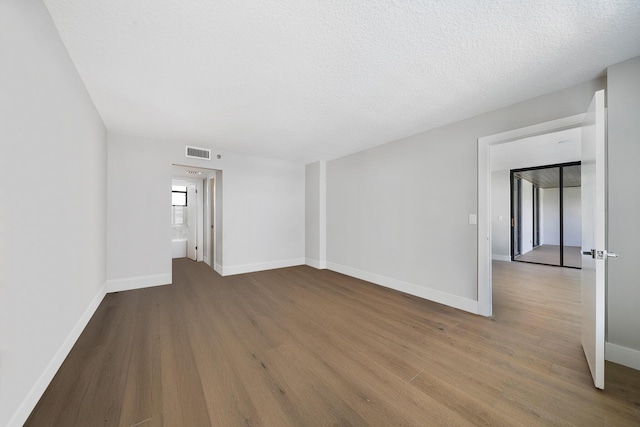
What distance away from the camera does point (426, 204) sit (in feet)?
11.6

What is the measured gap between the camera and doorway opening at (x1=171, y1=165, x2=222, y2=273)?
5062mm

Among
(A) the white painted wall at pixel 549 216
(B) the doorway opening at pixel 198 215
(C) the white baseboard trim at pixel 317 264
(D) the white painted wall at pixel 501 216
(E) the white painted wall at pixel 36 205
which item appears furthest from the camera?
(A) the white painted wall at pixel 549 216

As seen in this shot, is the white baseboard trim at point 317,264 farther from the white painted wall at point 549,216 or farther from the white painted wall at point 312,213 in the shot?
the white painted wall at point 549,216

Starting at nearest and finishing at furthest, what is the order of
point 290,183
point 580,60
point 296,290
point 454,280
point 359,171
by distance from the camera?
1. point 580,60
2. point 454,280
3. point 296,290
4. point 359,171
5. point 290,183

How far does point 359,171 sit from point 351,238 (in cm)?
137

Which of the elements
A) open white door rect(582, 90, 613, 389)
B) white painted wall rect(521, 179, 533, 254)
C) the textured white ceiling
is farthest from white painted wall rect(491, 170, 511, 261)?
open white door rect(582, 90, 613, 389)

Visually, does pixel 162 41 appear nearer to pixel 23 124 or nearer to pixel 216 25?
pixel 216 25

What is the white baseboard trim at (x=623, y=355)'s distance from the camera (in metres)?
1.90

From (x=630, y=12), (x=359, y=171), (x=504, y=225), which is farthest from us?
(x=504, y=225)

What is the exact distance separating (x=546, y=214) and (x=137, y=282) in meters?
12.4

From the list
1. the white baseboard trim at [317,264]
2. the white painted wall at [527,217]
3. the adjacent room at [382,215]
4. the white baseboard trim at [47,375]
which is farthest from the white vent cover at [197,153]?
the white painted wall at [527,217]

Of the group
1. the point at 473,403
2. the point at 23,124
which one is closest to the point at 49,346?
the point at 23,124

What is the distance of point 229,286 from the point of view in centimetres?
404

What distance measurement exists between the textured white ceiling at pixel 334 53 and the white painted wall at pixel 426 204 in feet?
0.72
